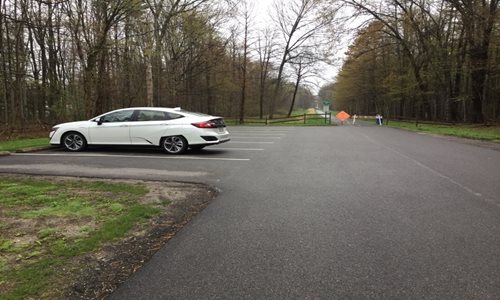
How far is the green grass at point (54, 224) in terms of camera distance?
2.81 metres

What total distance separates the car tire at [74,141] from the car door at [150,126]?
186 centimetres

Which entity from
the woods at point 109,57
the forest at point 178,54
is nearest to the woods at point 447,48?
the forest at point 178,54

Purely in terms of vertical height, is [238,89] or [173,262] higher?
[238,89]

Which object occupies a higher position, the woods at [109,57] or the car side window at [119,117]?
the woods at [109,57]

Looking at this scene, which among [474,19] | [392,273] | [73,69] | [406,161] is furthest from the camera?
[73,69]

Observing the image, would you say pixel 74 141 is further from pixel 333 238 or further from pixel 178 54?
pixel 178 54

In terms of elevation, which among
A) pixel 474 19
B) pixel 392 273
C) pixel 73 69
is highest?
pixel 474 19

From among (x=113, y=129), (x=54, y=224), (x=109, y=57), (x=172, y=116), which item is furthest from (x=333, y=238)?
(x=109, y=57)

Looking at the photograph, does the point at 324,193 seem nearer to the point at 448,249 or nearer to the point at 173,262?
the point at 448,249

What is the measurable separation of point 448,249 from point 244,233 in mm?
2157

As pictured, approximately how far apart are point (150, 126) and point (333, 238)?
8.19 meters

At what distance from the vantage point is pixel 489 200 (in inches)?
205

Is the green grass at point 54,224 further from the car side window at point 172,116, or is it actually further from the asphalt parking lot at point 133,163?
the car side window at point 172,116

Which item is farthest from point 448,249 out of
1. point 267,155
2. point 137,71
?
point 137,71
